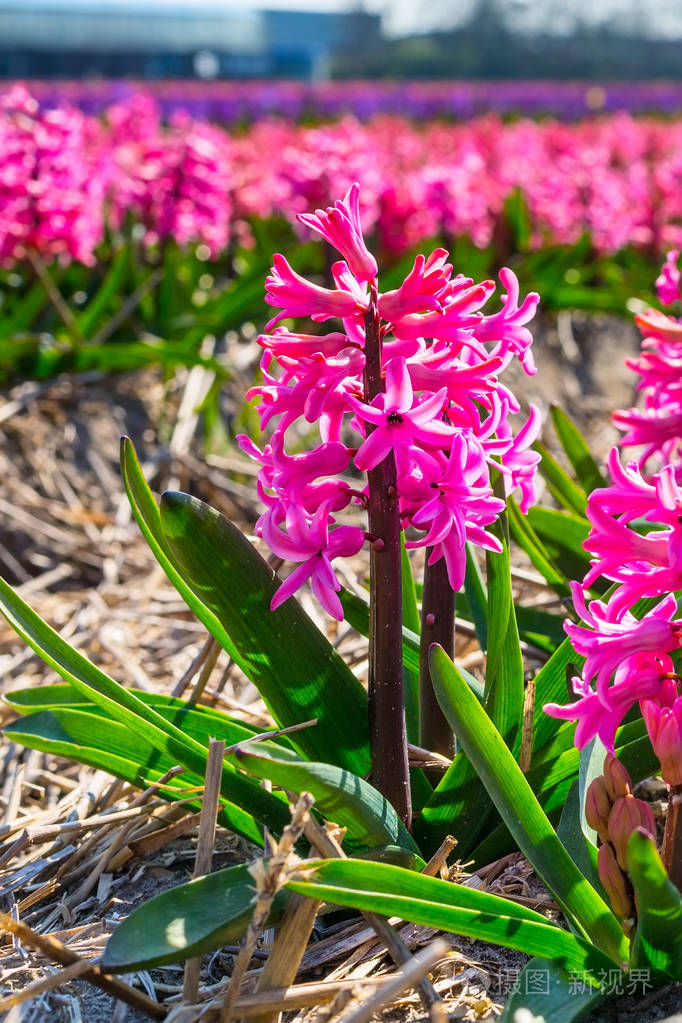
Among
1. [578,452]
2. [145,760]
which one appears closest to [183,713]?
[145,760]

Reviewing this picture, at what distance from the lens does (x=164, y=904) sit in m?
1.34

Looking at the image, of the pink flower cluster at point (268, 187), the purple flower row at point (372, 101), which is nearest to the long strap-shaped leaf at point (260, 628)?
the pink flower cluster at point (268, 187)

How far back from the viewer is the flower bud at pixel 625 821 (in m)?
1.25

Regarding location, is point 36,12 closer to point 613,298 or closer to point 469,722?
point 613,298

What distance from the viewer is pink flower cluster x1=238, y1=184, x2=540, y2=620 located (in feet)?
4.28

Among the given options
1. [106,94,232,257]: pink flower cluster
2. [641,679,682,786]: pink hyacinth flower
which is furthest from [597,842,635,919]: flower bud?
[106,94,232,257]: pink flower cluster

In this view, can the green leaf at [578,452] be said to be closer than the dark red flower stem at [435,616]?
No

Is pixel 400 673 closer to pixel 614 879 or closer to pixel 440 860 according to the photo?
pixel 440 860

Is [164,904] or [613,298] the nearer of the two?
[164,904]

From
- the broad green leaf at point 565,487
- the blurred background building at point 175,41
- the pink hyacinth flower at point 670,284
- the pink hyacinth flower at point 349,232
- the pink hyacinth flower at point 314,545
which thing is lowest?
the broad green leaf at point 565,487

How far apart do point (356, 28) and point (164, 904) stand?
54.8m

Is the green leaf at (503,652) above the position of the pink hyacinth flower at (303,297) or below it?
below

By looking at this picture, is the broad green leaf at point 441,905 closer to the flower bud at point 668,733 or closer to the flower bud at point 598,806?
the flower bud at point 598,806

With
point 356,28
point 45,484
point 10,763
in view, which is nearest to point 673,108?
point 45,484
